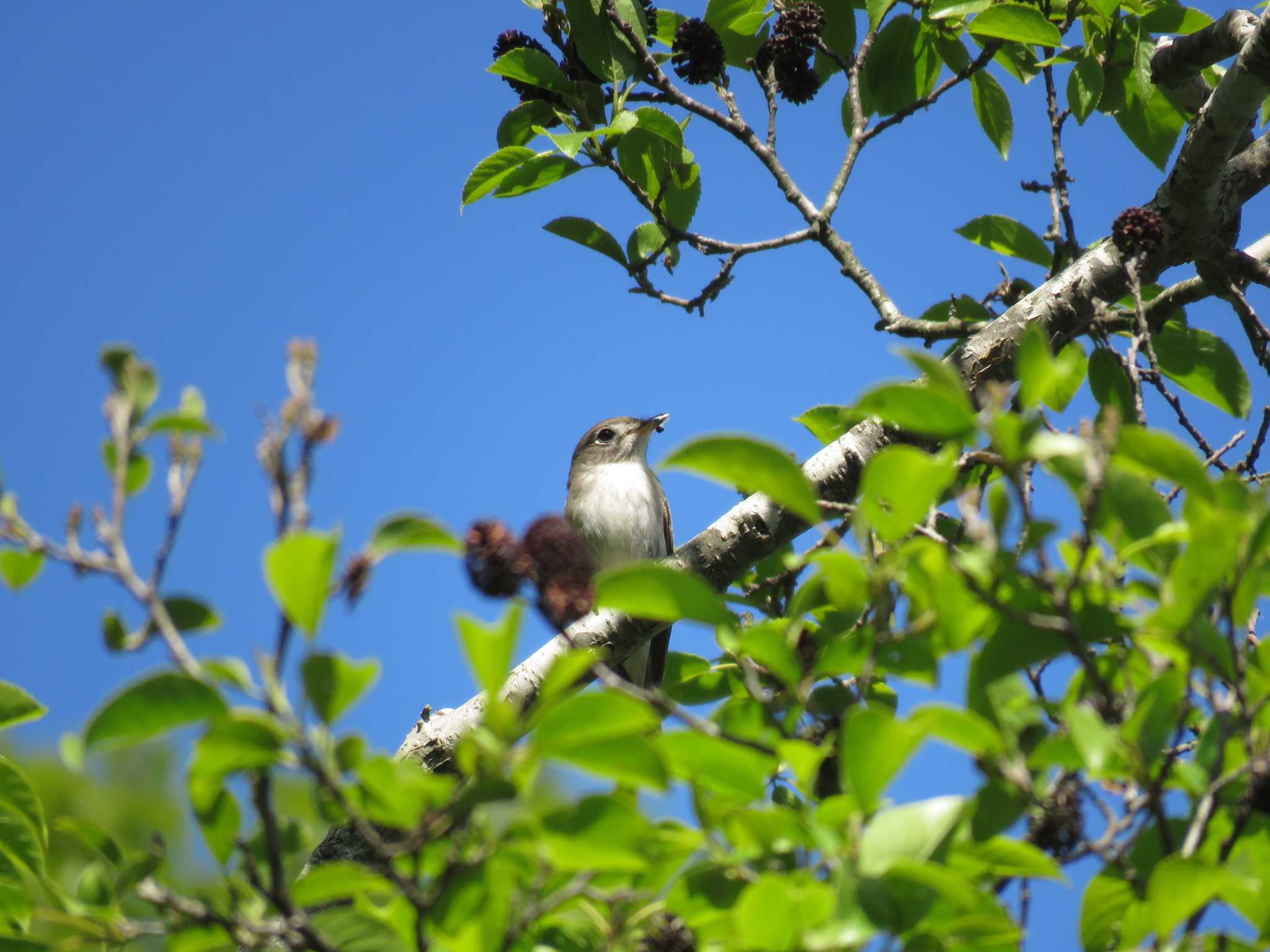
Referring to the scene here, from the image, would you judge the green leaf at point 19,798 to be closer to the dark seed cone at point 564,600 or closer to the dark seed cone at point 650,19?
the dark seed cone at point 564,600

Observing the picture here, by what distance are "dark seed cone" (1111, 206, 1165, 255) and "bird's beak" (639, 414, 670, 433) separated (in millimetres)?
5490

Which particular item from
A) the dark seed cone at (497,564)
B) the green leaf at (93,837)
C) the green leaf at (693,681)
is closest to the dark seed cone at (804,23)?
the green leaf at (693,681)

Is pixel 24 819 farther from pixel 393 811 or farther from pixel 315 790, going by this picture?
pixel 393 811

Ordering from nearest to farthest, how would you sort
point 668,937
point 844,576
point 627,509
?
point 844,576 → point 668,937 → point 627,509

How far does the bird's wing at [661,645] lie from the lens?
26.3 ft

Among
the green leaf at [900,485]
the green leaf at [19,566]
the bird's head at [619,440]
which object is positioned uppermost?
the bird's head at [619,440]

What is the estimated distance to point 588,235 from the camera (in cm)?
493

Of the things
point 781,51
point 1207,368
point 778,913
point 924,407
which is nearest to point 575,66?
point 781,51

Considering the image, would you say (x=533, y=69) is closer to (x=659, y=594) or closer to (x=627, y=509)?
(x=659, y=594)

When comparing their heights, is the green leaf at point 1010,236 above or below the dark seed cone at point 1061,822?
above

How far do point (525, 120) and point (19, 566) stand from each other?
11.8 ft

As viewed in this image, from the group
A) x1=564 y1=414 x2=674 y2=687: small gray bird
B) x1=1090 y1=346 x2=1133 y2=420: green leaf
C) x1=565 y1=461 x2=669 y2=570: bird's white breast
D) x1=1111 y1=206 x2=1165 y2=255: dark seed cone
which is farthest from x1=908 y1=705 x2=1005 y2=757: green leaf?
x1=565 y1=461 x2=669 y2=570: bird's white breast

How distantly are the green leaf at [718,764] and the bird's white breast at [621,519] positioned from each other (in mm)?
6664

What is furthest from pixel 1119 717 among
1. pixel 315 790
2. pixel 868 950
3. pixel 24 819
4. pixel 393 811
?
pixel 24 819
